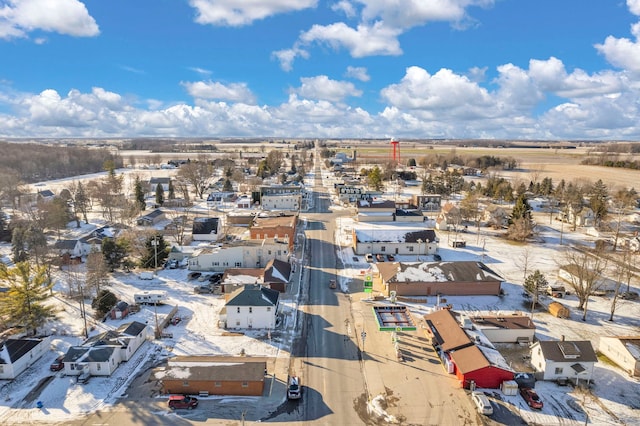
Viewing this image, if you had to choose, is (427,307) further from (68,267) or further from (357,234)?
(68,267)

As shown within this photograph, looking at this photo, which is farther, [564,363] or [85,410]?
[564,363]

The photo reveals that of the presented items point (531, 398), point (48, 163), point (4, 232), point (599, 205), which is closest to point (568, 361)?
point (531, 398)

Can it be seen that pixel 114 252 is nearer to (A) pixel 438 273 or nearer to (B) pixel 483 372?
(A) pixel 438 273

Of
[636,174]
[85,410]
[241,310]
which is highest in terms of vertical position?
[636,174]

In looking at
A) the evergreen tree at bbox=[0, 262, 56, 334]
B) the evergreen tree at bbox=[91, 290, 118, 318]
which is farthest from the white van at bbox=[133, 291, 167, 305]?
the evergreen tree at bbox=[0, 262, 56, 334]

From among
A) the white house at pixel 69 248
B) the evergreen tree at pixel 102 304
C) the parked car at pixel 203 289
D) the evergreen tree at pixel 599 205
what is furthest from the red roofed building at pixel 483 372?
the evergreen tree at pixel 599 205

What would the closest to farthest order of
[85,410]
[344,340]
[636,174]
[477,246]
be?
[85,410]
[344,340]
[477,246]
[636,174]

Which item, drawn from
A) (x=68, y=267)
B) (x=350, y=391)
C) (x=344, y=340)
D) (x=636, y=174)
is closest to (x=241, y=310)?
(x=344, y=340)
